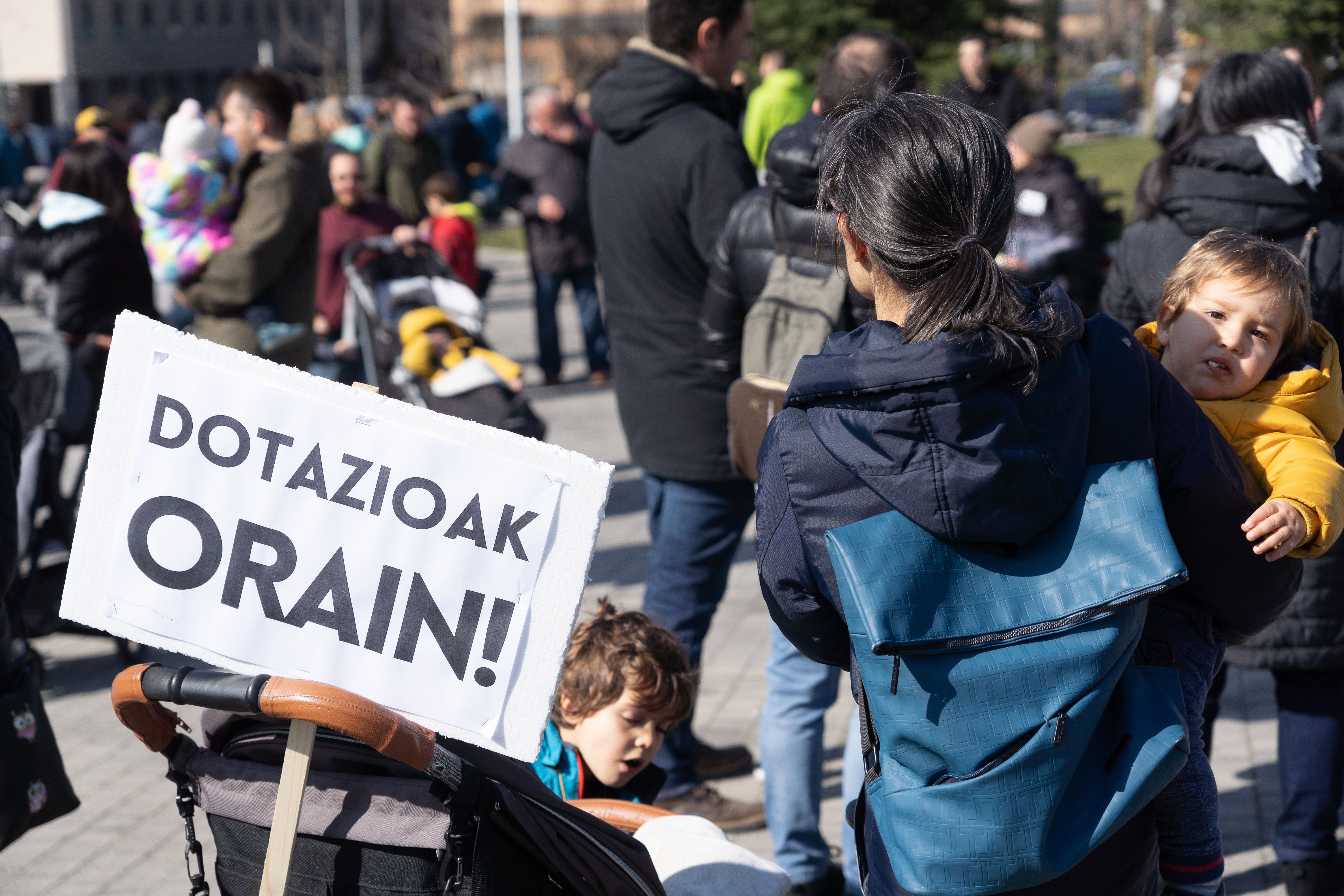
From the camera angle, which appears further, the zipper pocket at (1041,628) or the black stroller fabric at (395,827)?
the black stroller fabric at (395,827)

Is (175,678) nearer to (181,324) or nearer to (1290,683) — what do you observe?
(1290,683)

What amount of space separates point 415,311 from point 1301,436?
5053mm

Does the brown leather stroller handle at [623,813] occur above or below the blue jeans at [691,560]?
above

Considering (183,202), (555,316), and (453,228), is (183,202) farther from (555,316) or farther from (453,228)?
(555,316)

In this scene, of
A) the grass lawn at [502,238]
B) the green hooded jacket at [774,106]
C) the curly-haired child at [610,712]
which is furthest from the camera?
the grass lawn at [502,238]

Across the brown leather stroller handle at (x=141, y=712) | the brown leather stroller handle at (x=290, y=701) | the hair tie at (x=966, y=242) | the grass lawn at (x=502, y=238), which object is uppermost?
the hair tie at (x=966, y=242)

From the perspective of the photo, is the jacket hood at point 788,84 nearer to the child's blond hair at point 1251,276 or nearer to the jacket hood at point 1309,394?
the child's blond hair at point 1251,276

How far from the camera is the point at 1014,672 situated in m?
1.80

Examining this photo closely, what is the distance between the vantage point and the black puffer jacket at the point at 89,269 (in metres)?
5.93

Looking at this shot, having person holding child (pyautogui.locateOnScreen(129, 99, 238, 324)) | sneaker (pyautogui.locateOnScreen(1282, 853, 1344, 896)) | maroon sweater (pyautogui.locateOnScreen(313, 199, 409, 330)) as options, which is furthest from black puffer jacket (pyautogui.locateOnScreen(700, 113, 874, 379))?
maroon sweater (pyautogui.locateOnScreen(313, 199, 409, 330))

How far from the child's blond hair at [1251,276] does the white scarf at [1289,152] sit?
1.05 meters

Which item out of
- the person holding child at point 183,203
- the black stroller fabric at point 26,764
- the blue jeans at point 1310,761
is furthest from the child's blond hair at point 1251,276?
the person holding child at point 183,203

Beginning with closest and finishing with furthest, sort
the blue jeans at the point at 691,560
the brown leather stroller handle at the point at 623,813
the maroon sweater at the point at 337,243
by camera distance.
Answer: the brown leather stroller handle at the point at 623,813
the blue jeans at the point at 691,560
the maroon sweater at the point at 337,243

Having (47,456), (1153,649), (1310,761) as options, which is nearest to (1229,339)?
(1153,649)
